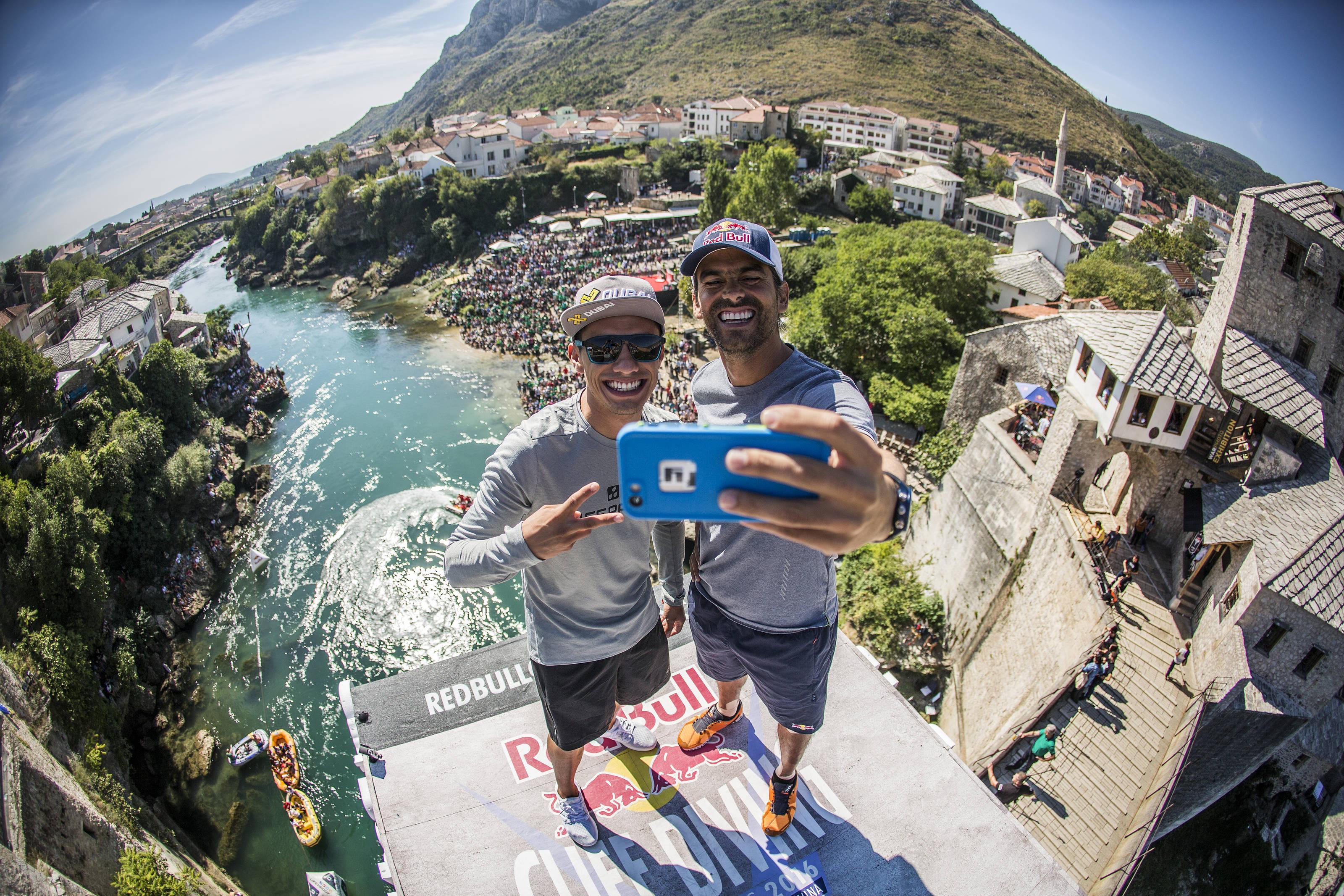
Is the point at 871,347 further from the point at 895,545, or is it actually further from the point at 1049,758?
the point at 1049,758

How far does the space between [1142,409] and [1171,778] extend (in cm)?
574

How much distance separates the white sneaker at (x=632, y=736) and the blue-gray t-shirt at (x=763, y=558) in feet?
6.91

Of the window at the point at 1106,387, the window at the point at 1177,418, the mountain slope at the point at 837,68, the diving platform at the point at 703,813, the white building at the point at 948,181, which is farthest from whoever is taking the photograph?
the mountain slope at the point at 837,68

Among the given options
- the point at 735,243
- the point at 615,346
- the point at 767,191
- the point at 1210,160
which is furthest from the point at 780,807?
the point at 1210,160

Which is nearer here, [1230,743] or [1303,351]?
[1230,743]

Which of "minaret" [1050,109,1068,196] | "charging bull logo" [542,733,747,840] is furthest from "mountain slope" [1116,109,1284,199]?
"charging bull logo" [542,733,747,840]

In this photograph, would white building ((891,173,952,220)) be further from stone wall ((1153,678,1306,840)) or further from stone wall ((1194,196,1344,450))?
stone wall ((1153,678,1306,840))

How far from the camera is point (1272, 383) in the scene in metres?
10.0

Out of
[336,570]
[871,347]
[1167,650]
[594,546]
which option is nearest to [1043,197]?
[871,347]

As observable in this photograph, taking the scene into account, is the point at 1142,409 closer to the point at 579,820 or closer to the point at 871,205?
the point at 579,820

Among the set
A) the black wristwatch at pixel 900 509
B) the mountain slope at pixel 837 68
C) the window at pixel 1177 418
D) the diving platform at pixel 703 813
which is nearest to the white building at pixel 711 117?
the mountain slope at pixel 837 68

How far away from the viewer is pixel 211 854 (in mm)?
12391

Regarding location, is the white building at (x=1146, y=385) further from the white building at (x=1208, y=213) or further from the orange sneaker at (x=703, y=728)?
the white building at (x=1208, y=213)

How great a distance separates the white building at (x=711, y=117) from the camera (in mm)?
65750
